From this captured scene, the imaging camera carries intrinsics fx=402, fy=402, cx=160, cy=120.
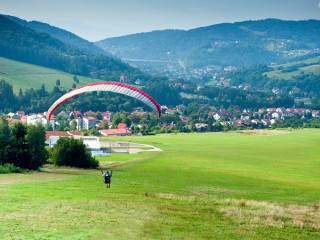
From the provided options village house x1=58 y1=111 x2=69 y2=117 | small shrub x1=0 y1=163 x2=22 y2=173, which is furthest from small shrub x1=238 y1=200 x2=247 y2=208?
village house x1=58 y1=111 x2=69 y2=117


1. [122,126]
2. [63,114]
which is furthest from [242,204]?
[63,114]

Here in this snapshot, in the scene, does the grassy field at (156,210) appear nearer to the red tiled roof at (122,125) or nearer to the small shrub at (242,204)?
the small shrub at (242,204)

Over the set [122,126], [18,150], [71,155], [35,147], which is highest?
[122,126]

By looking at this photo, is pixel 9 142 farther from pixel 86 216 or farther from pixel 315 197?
pixel 315 197

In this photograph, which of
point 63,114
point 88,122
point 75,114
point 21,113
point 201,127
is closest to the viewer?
point 88,122

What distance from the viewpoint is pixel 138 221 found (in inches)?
669

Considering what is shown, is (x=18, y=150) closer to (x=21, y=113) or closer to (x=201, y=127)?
(x=201, y=127)

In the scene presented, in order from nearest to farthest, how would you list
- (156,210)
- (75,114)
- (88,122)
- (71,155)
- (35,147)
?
(156,210) → (35,147) → (71,155) → (88,122) → (75,114)

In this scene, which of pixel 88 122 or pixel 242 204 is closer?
pixel 242 204

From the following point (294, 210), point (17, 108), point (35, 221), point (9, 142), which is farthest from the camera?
point (17, 108)

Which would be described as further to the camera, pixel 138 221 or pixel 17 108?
pixel 17 108

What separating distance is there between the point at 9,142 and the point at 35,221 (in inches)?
1032

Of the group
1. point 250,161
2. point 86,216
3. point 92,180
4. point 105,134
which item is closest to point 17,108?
point 105,134

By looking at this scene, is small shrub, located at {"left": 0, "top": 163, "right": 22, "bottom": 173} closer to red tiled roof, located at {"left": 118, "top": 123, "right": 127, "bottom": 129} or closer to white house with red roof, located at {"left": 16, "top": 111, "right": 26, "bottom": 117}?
red tiled roof, located at {"left": 118, "top": 123, "right": 127, "bottom": 129}
